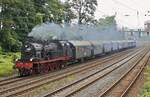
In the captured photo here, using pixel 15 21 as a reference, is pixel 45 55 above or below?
below

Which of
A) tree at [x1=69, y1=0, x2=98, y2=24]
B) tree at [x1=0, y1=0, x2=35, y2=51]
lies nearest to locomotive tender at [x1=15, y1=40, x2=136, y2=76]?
tree at [x1=0, y1=0, x2=35, y2=51]

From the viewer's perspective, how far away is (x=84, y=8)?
103 meters

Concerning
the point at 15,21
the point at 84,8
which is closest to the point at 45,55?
the point at 15,21

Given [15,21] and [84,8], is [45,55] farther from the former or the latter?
[84,8]

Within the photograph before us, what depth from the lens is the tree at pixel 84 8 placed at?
98075 mm

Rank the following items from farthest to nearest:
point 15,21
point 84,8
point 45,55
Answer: point 84,8, point 15,21, point 45,55

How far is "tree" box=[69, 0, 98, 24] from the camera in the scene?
322 ft

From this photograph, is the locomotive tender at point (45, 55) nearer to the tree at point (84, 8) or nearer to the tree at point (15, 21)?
the tree at point (15, 21)

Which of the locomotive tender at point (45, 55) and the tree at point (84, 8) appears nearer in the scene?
the locomotive tender at point (45, 55)

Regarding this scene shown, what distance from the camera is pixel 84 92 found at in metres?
22.3

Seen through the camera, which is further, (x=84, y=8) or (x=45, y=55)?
(x=84, y=8)

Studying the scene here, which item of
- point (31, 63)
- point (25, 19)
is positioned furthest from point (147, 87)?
point (25, 19)

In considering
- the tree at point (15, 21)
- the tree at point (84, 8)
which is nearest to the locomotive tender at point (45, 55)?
the tree at point (15, 21)

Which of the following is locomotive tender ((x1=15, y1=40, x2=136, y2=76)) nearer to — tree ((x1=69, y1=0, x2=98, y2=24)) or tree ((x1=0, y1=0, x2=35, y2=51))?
tree ((x1=0, y1=0, x2=35, y2=51))
